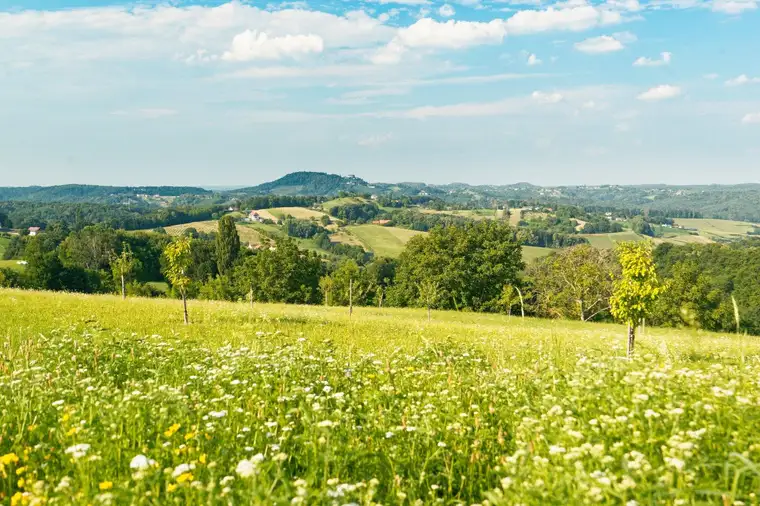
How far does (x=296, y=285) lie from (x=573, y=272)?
124ft

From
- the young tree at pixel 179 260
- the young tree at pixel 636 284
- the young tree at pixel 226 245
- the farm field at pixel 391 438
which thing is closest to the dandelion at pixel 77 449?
the farm field at pixel 391 438

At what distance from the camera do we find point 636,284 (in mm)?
18125

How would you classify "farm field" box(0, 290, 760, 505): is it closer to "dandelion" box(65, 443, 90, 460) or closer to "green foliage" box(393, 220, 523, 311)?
"dandelion" box(65, 443, 90, 460)

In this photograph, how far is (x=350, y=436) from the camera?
5902mm

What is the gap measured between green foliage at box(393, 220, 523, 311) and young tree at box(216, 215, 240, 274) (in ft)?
179

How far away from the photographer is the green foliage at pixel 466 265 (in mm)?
68062

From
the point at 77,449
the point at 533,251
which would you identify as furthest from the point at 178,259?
the point at 533,251

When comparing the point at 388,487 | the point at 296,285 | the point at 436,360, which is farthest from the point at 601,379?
the point at 296,285

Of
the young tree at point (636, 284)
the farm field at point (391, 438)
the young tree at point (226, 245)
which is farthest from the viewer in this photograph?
the young tree at point (226, 245)

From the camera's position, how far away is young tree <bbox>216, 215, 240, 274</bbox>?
11700 cm

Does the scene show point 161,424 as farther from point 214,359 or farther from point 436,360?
point 436,360

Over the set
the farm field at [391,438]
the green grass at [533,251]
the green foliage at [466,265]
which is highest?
the farm field at [391,438]

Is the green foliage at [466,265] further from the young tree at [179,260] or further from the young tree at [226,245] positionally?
the young tree at [226,245]

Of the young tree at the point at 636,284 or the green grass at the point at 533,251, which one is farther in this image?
the green grass at the point at 533,251
